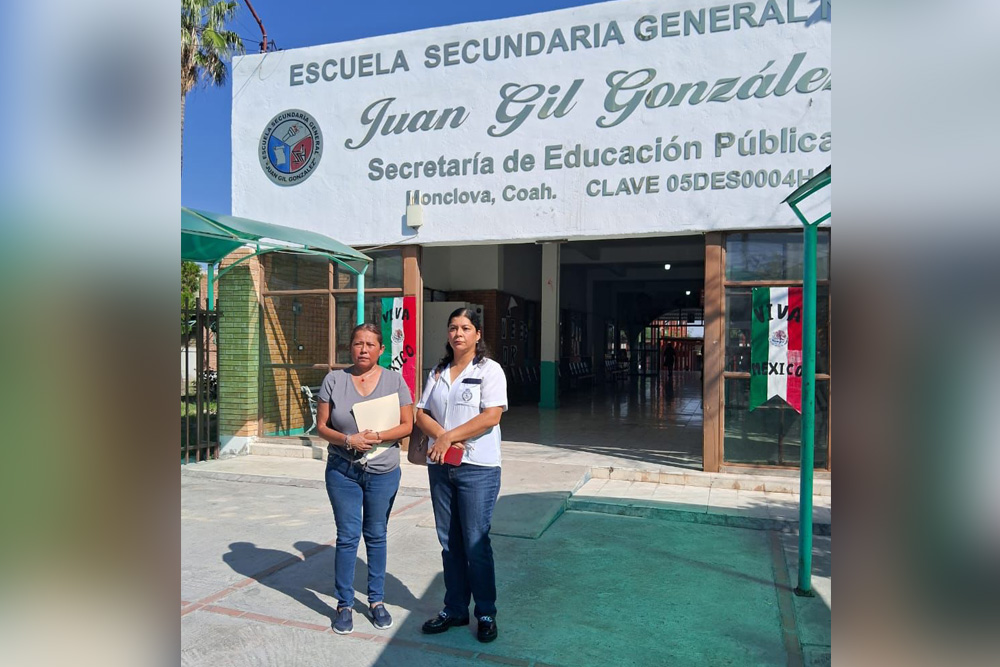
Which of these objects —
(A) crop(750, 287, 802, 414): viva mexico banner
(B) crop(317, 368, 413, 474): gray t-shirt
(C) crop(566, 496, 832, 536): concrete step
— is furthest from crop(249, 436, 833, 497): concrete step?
(B) crop(317, 368, 413, 474): gray t-shirt

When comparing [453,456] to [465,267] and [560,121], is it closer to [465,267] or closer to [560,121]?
[560,121]

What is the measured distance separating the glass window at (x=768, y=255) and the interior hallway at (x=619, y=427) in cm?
241

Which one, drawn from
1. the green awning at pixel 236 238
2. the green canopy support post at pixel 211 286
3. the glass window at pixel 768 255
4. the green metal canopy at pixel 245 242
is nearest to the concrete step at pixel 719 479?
the glass window at pixel 768 255

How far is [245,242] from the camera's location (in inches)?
309

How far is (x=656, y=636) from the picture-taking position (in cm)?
393

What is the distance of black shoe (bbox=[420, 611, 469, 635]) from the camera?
3.86m

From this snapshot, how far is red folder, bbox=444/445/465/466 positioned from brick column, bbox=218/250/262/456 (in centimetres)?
678

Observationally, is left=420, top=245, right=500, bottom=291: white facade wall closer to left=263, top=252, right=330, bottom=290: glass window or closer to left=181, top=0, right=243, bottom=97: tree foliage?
left=263, top=252, right=330, bottom=290: glass window

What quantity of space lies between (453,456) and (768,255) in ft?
17.9

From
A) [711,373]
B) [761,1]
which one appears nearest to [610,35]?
[761,1]

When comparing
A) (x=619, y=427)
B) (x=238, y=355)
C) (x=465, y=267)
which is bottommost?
(x=619, y=427)

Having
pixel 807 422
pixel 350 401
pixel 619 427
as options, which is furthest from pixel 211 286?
pixel 807 422
